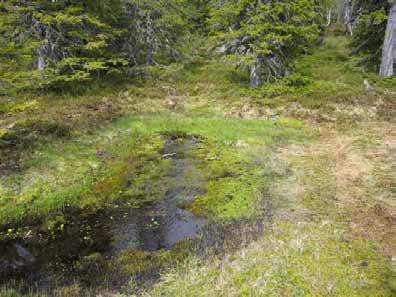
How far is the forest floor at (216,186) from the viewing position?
672cm

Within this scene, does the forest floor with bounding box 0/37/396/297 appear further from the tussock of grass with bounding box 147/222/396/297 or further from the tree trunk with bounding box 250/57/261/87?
the tree trunk with bounding box 250/57/261/87

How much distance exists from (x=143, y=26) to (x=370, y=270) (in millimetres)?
16015

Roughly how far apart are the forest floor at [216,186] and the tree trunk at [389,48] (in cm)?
88

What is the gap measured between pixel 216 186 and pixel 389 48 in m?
12.8

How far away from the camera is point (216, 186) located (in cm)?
1037

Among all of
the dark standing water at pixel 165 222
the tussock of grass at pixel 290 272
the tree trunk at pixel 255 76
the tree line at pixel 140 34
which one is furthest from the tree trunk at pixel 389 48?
the tussock of grass at pixel 290 272

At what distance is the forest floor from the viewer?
6.72 metres

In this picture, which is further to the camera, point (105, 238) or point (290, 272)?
point (105, 238)

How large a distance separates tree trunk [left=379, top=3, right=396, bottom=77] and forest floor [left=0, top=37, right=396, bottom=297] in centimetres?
88

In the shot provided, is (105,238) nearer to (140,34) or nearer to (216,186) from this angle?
(216,186)

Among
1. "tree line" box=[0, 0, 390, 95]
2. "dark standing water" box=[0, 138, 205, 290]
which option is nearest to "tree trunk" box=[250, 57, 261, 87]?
"tree line" box=[0, 0, 390, 95]

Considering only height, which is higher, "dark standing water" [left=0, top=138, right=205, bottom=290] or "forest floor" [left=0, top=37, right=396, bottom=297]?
"forest floor" [left=0, top=37, right=396, bottom=297]

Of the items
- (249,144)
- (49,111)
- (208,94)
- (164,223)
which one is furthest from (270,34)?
(164,223)

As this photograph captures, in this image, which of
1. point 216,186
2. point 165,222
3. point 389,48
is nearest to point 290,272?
point 165,222
